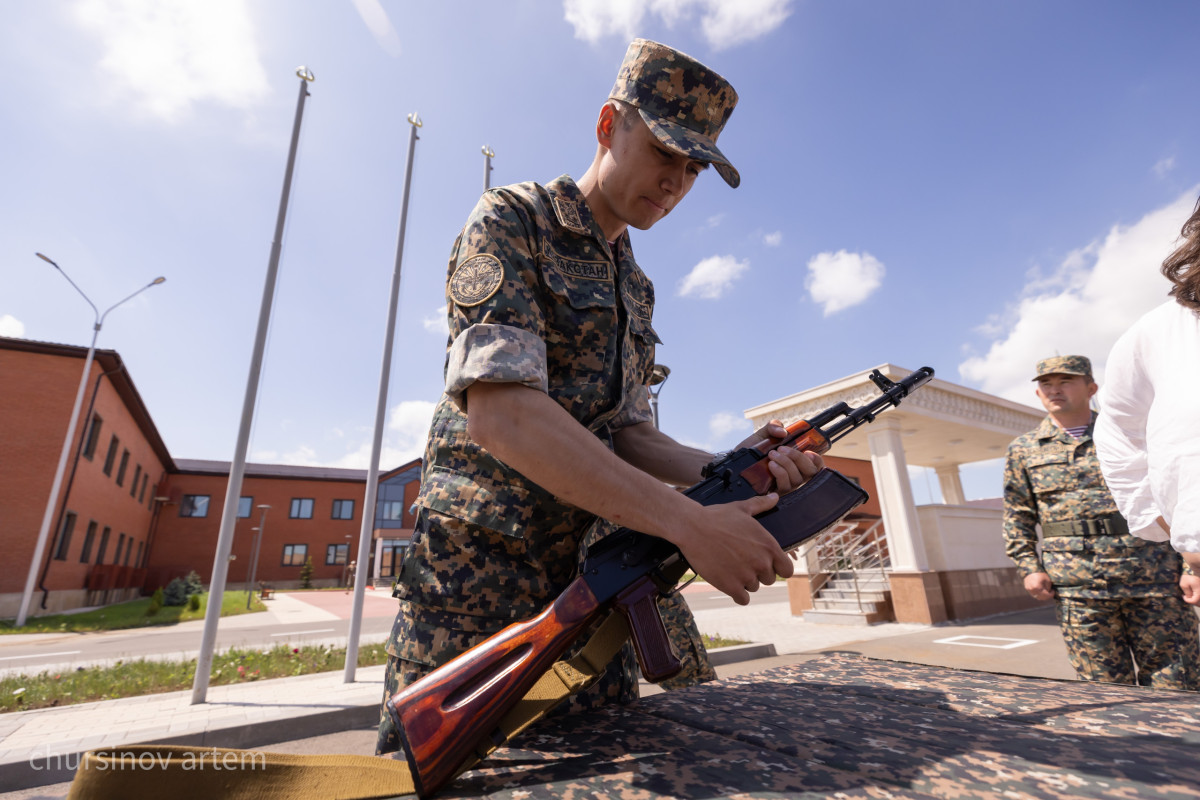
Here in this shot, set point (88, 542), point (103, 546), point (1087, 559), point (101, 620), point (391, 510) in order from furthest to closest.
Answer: point (391, 510), point (103, 546), point (88, 542), point (101, 620), point (1087, 559)

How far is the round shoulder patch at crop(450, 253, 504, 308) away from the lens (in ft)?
3.52

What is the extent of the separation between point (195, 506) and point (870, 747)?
4104 cm

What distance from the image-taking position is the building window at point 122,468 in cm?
2254

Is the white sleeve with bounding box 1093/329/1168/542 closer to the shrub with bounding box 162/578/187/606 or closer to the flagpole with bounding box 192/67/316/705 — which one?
the flagpole with bounding box 192/67/316/705

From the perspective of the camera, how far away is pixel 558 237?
4.42 feet

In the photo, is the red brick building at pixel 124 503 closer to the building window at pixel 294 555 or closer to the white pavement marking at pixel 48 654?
the building window at pixel 294 555

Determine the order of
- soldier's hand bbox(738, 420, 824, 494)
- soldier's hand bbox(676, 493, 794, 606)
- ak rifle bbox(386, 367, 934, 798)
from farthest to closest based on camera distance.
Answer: soldier's hand bbox(738, 420, 824, 494) < soldier's hand bbox(676, 493, 794, 606) < ak rifle bbox(386, 367, 934, 798)

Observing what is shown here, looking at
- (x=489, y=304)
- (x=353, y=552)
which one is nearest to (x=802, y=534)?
(x=489, y=304)

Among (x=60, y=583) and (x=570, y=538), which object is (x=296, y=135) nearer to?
(x=570, y=538)

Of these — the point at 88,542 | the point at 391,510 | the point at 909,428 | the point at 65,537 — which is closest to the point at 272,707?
the point at 909,428

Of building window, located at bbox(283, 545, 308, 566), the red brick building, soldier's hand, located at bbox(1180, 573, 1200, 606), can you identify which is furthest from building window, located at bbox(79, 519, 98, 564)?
soldier's hand, located at bbox(1180, 573, 1200, 606)

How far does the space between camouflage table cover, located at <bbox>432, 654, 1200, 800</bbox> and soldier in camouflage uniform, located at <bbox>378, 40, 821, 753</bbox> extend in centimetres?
23

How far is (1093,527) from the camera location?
3307 millimetres

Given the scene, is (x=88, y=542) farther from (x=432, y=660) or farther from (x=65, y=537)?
(x=432, y=660)
